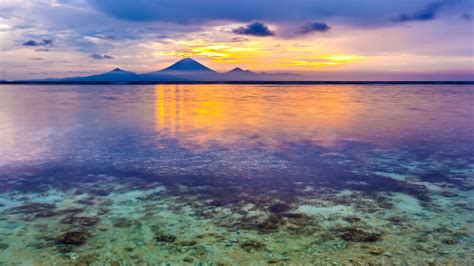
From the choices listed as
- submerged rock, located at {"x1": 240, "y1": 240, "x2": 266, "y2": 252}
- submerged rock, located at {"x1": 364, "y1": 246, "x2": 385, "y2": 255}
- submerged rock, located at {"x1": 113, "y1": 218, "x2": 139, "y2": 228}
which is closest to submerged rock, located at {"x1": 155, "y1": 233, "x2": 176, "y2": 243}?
submerged rock, located at {"x1": 113, "y1": 218, "x2": 139, "y2": 228}

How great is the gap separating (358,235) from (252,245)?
1.48 m

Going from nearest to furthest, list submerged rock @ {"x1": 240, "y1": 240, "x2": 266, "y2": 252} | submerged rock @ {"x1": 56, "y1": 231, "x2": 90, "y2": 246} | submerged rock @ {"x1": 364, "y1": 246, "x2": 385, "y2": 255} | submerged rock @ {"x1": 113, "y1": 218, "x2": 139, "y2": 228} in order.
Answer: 1. submerged rock @ {"x1": 364, "y1": 246, "x2": 385, "y2": 255}
2. submerged rock @ {"x1": 240, "y1": 240, "x2": 266, "y2": 252}
3. submerged rock @ {"x1": 56, "y1": 231, "x2": 90, "y2": 246}
4. submerged rock @ {"x1": 113, "y1": 218, "x2": 139, "y2": 228}

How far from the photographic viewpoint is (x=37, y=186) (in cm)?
707

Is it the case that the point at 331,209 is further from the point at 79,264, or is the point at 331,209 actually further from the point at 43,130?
the point at 43,130

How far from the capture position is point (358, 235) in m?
4.87

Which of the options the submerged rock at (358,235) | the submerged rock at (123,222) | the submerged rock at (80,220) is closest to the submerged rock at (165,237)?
the submerged rock at (123,222)

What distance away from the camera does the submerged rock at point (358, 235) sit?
4.75 meters

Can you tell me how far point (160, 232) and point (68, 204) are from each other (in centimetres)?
210

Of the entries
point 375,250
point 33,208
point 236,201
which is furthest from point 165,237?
point 375,250

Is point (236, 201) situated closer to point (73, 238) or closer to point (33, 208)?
point (73, 238)

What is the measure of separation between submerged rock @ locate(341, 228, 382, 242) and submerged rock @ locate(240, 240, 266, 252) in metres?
1.13

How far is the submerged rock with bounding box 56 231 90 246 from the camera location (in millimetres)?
4676

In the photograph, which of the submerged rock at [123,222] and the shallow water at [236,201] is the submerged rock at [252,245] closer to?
the shallow water at [236,201]

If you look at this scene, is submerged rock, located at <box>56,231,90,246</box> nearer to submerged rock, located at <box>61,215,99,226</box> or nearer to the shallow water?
the shallow water
